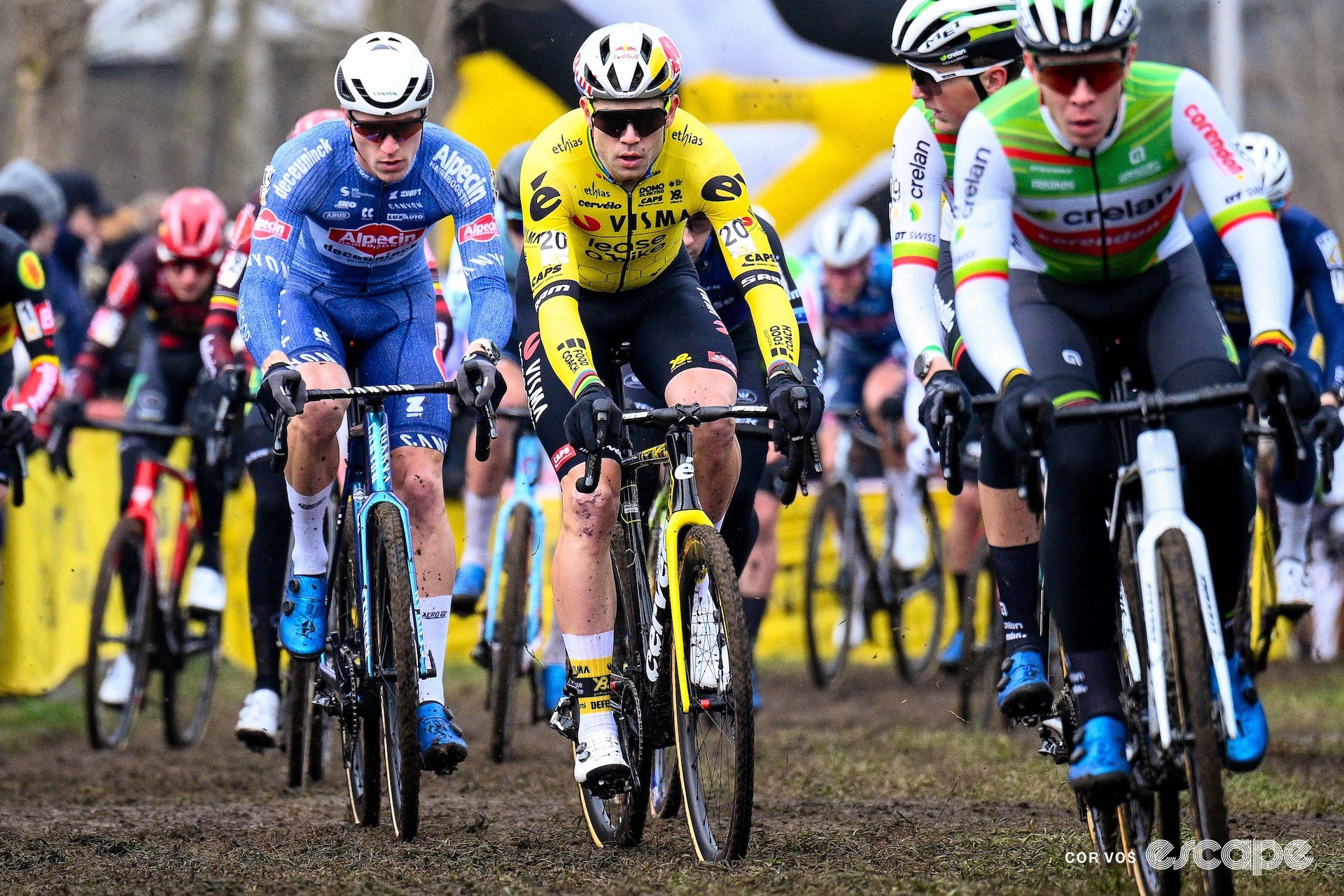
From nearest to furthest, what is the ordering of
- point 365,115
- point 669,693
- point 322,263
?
point 669,693 < point 365,115 < point 322,263

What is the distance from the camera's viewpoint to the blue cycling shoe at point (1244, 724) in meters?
4.61

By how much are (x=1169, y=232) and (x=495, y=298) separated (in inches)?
94.3

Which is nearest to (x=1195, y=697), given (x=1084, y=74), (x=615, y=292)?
(x=1084, y=74)

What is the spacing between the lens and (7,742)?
10.1m

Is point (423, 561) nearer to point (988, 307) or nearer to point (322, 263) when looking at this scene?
point (322, 263)

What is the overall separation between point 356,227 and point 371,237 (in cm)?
7

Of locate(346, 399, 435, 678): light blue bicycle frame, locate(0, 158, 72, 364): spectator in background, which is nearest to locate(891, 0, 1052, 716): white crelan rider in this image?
locate(346, 399, 435, 678): light blue bicycle frame

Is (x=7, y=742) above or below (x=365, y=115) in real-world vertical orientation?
below

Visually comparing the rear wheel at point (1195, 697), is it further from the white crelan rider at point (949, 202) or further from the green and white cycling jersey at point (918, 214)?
the green and white cycling jersey at point (918, 214)

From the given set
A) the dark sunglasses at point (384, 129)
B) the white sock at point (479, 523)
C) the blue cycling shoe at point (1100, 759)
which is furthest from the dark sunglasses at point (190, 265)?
the blue cycling shoe at point (1100, 759)

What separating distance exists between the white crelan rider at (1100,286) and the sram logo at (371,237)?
2567mm

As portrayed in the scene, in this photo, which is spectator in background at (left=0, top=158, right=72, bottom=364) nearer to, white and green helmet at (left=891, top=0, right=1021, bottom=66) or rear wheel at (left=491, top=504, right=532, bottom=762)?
rear wheel at (left=491, top=504, right=532, bottom=762)

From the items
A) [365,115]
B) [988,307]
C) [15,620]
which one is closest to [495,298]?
[365,115]

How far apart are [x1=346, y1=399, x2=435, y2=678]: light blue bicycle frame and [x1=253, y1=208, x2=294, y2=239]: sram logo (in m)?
0.72
